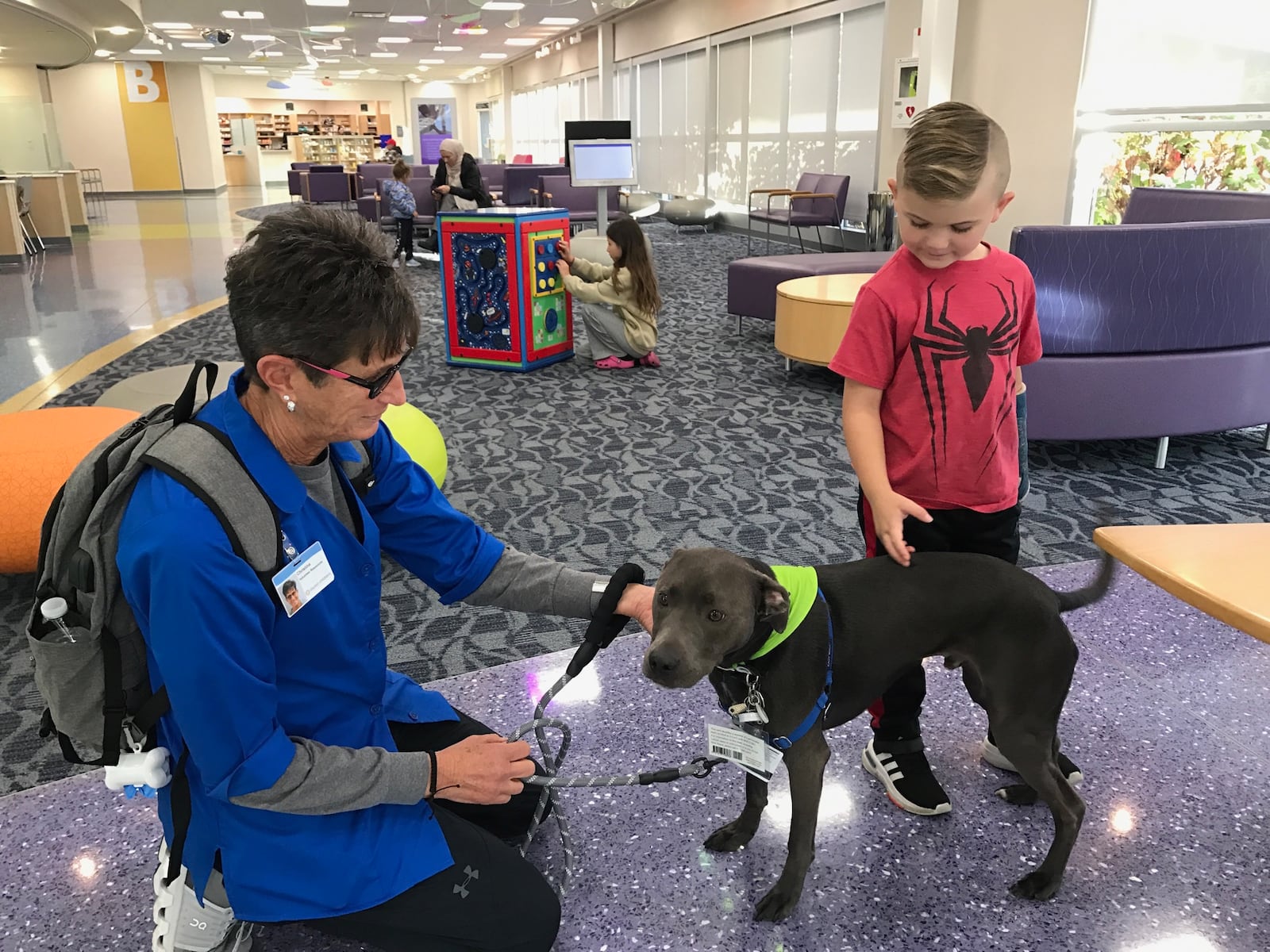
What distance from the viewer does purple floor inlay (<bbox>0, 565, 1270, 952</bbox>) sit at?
1.55 meters

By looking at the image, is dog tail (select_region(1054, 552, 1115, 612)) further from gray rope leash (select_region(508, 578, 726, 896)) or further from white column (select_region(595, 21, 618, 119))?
white column (select_region(595, 21, 618, 119))

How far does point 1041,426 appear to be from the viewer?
3.84 metres

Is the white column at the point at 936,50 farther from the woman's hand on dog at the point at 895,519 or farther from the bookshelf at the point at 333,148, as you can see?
the bookshelf at the point at 333,148

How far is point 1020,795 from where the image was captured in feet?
6.07

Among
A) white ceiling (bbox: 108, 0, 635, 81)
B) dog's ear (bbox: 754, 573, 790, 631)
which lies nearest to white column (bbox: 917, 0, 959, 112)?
white ceiling (bbox: 108, 0, 635, 81)

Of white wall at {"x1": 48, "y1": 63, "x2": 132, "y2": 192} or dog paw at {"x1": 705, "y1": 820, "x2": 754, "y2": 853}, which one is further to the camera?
white wall at {"x1": 48, "y1": 63, "x2": 132, "y2": 192}

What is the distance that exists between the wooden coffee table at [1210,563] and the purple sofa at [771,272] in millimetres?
4750

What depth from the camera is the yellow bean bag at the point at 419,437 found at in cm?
318

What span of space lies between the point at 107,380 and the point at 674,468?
3.92 metres

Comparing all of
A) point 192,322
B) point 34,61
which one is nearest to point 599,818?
point 192,322

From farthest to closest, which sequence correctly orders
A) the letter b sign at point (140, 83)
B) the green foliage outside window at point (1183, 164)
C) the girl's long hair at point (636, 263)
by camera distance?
the letter b sign at point (140, 83), the green foliage outside window at point (1183, 164), the girl's long hair at point (636, 263)

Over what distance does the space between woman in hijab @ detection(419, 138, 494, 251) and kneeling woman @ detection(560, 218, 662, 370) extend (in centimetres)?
437

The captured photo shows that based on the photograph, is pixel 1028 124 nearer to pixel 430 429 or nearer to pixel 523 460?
pixel 523 460

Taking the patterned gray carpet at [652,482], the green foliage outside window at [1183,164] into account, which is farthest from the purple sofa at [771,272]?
the green foliage outside window at [1183,164]
